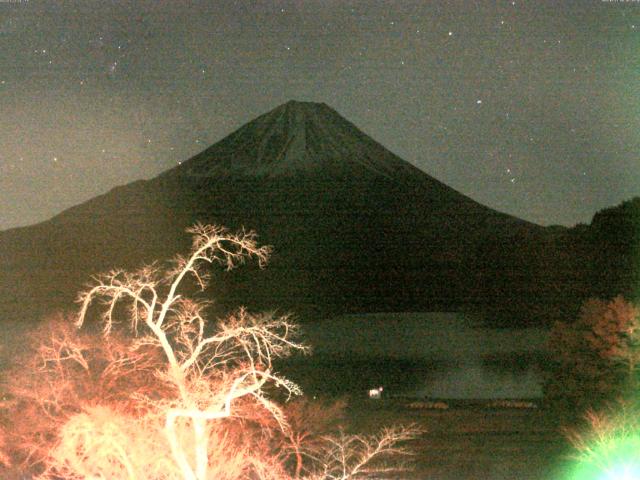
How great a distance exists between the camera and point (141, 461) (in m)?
8.34

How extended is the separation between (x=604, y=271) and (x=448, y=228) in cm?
4851

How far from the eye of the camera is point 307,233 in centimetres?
10138

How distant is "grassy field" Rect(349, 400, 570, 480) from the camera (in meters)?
16.9

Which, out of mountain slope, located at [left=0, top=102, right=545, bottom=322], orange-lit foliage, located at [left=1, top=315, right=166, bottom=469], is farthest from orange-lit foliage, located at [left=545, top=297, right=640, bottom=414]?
mountain slope, located at [left=0, top=102, right=545, bottom=322]

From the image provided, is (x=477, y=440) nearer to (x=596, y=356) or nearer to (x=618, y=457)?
(x=596, y=356)

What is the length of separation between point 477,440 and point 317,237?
80697mm

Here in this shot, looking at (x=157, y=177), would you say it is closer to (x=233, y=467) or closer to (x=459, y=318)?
(x=459, y=318)

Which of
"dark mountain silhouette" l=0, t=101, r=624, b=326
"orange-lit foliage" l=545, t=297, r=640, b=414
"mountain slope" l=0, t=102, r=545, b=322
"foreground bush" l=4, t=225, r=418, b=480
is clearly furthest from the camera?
"mountain slope" l=0, t=102, r=545, b=322

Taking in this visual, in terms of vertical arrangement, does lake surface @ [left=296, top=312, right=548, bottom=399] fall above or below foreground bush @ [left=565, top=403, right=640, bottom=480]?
above

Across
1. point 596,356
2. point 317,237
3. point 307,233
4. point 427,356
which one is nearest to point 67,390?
point 596,356

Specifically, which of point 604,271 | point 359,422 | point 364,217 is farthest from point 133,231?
point 359,422

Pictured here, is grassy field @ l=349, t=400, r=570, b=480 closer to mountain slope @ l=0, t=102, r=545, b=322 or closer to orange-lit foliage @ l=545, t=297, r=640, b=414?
orange-lit foliage @ l=545, t=297, r=640, b=414

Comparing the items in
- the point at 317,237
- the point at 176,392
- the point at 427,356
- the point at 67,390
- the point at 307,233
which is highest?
the point at 307,233

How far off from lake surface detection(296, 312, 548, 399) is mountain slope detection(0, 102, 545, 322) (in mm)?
6841
